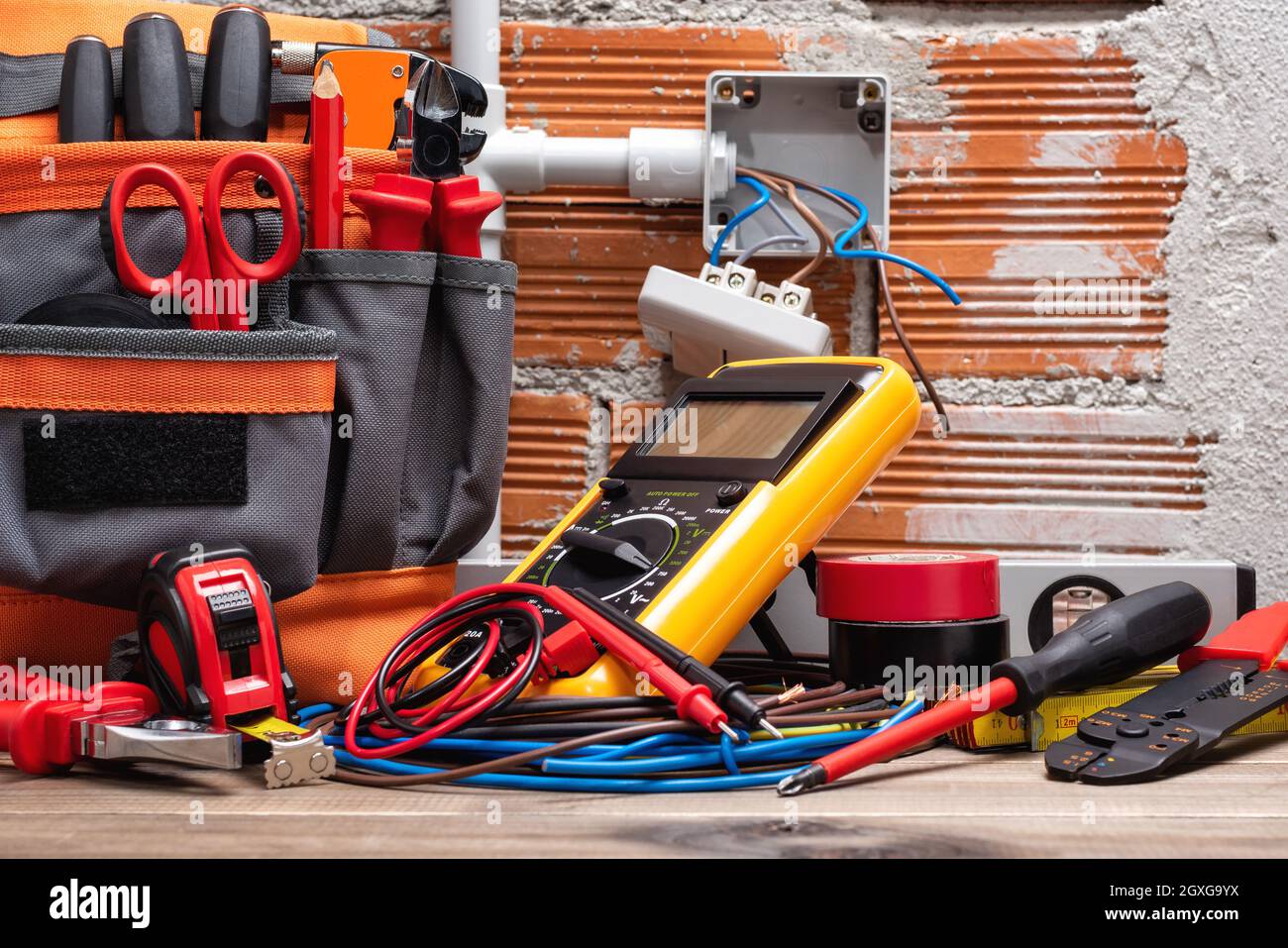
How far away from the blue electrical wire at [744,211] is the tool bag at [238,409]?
0.27 metres

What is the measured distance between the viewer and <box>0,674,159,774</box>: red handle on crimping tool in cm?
50

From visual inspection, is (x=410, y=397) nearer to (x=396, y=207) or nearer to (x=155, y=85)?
(x=396, y=207)

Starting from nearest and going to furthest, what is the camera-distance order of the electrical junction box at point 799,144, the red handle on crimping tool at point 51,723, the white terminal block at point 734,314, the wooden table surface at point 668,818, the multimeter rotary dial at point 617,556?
the wooden table surface at point 668,818
the red handle on crimping tool at point 51,723
the multimeter rotary dial at point 617,556
the white terminal block at point 734,314
the electrical junction box at point 799,144

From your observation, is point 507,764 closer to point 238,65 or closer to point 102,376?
point 102,376

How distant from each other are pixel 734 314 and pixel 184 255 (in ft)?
1.30

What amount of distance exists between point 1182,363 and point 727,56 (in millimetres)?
458

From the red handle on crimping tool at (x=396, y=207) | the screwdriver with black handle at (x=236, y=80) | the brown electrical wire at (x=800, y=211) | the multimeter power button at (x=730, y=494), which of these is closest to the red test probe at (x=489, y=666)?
the multimeter power button at (x=730, y=494)

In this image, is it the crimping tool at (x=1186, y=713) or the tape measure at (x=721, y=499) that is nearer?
the crimping tool at (x=1186, y=713)

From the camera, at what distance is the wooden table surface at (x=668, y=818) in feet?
1.30

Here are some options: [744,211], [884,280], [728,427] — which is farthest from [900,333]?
[728,427]

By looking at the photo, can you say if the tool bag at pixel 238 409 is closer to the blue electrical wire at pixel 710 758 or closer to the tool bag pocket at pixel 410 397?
the tool bag pocket at pixel 410 397

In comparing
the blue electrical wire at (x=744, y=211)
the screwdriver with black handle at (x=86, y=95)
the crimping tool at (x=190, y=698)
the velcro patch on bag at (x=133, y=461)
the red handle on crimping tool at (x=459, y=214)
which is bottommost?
the crimping tool at (x=190, y=698)

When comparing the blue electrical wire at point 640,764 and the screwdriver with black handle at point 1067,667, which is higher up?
the screwdriver with black handle at point 1067,667

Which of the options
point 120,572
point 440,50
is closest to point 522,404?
point 440,50
